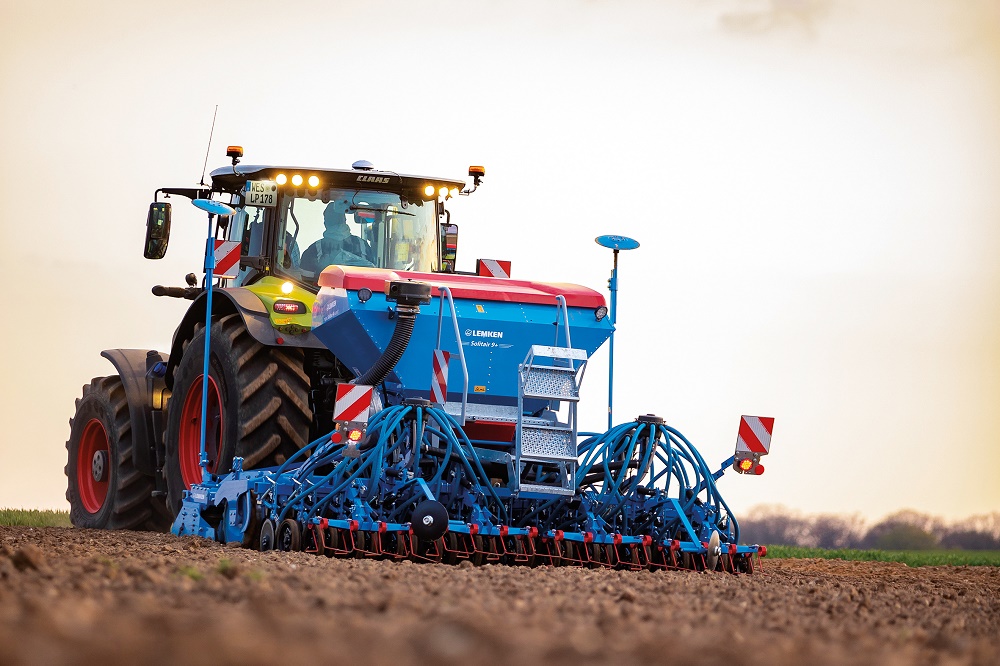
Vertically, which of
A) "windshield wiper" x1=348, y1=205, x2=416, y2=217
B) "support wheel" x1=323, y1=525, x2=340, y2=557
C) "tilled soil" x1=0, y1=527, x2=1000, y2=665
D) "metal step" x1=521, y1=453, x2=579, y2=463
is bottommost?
"tilled soil" x1=0, y1=527, x2=1000, y2=665

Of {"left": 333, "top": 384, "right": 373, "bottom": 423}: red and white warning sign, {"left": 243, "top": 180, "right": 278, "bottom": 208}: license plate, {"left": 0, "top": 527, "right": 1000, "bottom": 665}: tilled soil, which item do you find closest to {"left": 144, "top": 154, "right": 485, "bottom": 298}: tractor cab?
{"left": 243, "top": 180, "right": 278, "bottom": 208}: license plate

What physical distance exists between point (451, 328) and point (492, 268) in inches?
81.6

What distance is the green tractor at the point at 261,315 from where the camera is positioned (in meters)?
10.2

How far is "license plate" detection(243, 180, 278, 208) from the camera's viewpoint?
11.1 m

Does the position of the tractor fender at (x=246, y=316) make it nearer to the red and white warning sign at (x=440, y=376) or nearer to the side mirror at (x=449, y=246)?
the red and white warning sign at (x=440, y=376)

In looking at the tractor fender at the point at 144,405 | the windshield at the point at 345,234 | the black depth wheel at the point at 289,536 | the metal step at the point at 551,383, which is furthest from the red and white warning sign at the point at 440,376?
the tractor fender at the point at 144,405

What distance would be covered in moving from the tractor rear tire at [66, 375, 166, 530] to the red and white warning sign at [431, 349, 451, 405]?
414 centimetres

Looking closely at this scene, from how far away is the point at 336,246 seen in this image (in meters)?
11.1

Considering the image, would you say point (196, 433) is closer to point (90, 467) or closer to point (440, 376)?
point (440, 376)

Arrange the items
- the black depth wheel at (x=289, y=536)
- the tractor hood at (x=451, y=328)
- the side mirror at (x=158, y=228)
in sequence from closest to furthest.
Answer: the black depth wheel at (x=289, y=536)
the tractor hood at (x=451, y=328)
the side mirror at (x=158, y=228)

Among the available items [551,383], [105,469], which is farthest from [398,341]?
[105,469]

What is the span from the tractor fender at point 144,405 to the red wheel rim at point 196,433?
1.05m

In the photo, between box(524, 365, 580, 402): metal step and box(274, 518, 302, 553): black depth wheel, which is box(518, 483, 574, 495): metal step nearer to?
box(524, 365, 580, 402): metal step

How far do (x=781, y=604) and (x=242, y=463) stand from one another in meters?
4.84
